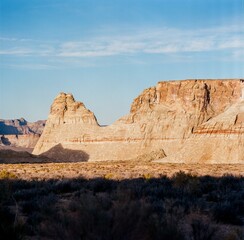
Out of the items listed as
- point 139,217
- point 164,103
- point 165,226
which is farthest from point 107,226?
point 164,103

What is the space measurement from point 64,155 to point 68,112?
10.1m

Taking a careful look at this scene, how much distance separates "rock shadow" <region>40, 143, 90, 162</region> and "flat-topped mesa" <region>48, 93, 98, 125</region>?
20.0 feet

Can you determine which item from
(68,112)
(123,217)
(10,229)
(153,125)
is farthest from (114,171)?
(68,112)

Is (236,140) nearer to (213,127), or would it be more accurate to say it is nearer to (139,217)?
(213,127)

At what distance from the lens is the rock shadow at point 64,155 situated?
7875 cm

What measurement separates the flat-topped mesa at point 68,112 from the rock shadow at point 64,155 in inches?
240

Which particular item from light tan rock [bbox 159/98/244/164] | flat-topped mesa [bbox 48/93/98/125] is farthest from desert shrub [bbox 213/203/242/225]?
flat-topped mesa [bbox 48/93/98/125]

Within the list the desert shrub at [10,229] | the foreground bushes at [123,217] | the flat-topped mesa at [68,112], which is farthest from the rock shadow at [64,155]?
the desert shrub at [10,229]

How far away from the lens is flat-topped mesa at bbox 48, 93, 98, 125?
3388 inches

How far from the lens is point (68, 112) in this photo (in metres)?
88.6

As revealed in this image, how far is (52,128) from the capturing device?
87.6m

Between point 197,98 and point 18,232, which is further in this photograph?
point 197,98

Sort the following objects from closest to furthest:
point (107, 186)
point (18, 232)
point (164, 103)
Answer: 1. point (18, 232)
2. point (107, 186)
3. point (164, 103)

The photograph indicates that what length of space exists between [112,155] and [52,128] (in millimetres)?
15827
